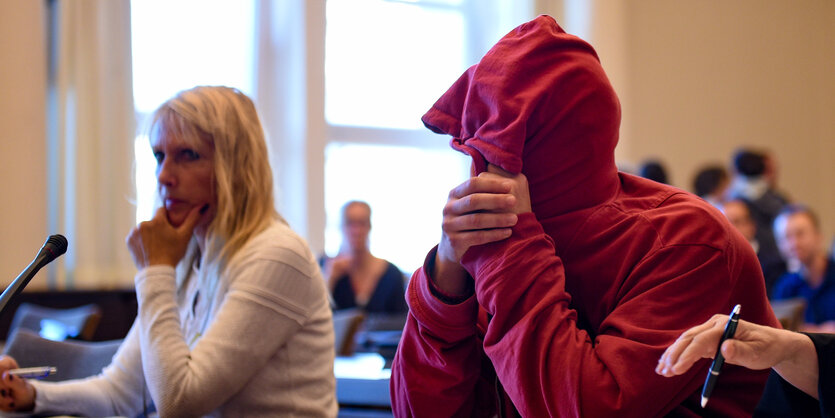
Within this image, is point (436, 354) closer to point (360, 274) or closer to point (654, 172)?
point (360, 274)

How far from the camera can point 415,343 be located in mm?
1198

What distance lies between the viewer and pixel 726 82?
7.96 metres

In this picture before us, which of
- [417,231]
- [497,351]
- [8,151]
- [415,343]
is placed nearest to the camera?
[497,351]

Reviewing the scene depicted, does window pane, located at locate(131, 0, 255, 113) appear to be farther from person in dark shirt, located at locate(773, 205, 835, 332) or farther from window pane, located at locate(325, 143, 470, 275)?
person in dark shirt, located at locate(773, 205, 835, 332)

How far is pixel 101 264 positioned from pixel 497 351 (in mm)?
4827

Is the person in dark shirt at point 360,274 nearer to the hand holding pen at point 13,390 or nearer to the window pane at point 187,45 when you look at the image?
the window pane at point 187,45

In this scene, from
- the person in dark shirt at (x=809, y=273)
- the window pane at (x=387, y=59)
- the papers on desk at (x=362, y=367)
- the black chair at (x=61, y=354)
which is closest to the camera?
the black chair at (x=61, y=354)

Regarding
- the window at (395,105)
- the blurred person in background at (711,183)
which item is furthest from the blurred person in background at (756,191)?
the window at (395,105)

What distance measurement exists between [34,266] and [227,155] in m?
0.53

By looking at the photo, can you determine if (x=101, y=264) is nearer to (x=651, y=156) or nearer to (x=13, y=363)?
(x=13, y=363)

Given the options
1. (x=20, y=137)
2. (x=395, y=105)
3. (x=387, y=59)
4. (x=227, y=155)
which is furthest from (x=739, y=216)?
(x=20, y=137)

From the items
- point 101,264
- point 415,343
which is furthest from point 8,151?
point 415,343

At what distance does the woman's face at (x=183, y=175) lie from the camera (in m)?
1.74

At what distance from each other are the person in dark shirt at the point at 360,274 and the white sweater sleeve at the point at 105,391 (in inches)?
109
